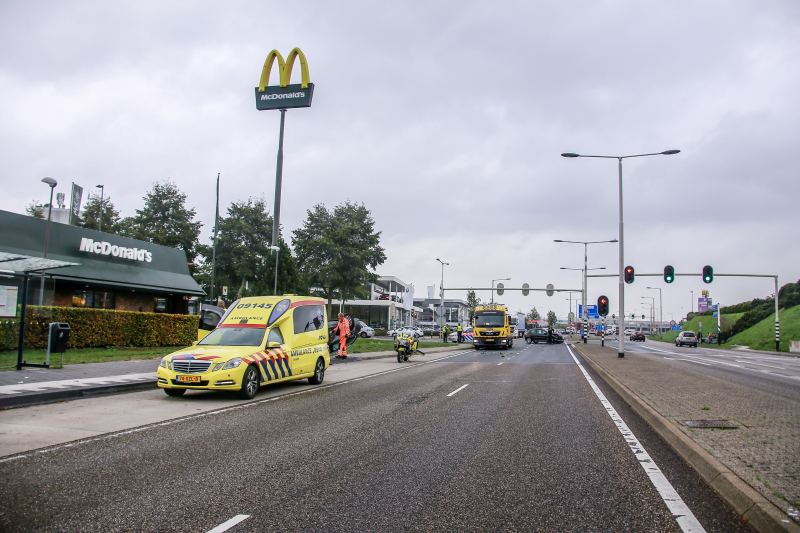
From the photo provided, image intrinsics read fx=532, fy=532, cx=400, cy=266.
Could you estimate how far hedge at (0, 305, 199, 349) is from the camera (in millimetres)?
18047

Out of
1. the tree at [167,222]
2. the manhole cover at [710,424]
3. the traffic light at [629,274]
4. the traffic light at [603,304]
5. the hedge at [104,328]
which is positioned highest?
the tree at [167,222]

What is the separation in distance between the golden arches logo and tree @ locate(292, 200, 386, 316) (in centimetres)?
2587

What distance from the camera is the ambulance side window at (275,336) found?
11955 millimetres

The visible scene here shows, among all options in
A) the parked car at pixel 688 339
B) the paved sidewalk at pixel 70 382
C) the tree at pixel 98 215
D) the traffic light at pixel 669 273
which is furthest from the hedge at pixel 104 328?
the parked car at pixel 688 339

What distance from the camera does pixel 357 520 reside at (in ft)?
13.4

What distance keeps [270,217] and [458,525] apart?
2364 inches

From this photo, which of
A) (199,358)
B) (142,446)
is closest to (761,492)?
(142,446)

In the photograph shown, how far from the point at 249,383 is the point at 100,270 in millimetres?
18208

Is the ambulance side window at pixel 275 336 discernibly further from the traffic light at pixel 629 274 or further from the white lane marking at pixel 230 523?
the traffic light at pixel 629 274

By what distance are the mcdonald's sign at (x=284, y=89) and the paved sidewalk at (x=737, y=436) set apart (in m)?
22.7

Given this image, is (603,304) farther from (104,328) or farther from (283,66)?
(104,328)

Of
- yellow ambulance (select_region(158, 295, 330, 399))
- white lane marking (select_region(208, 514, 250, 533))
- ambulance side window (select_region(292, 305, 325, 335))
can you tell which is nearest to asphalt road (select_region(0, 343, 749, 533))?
white lane marking (select_region(208, 514, 250, 533))

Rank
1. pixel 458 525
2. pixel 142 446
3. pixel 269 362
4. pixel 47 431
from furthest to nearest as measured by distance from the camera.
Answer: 1. pixel 269 362
2. pixel 47 431
3. pixel 142 446
4. pixel 458 525

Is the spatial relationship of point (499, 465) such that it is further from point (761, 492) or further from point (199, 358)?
point (199, 358)
